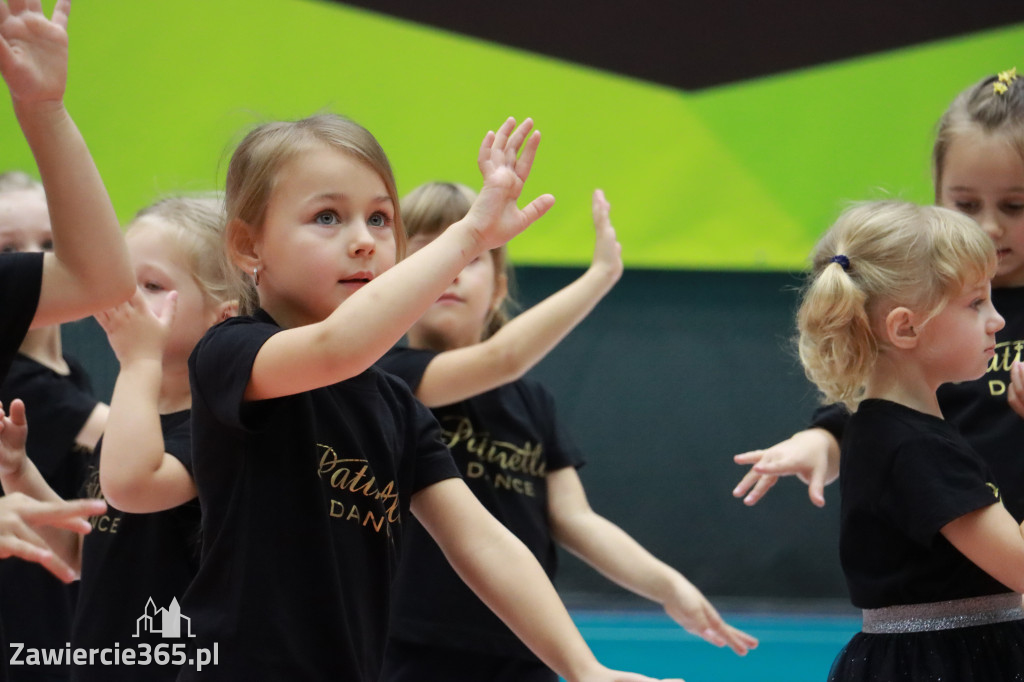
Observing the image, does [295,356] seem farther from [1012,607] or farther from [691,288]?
[691,288]

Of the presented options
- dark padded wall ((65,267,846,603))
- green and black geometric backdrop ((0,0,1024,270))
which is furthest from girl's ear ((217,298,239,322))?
dark padded wall ((65,267,846,603))

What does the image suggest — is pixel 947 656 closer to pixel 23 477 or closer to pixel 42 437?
pixel 23 477

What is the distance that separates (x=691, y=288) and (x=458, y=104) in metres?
1.17

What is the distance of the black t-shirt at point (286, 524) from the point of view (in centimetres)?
127

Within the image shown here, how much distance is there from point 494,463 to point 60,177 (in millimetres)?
1130

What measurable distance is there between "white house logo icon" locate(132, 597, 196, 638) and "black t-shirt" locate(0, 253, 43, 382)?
451mm

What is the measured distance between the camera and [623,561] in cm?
223

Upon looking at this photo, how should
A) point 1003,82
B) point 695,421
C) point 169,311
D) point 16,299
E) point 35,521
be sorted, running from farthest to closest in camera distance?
point 695,421 → point 1003,82 → point 169,311 → point 16,299 → point 35,521

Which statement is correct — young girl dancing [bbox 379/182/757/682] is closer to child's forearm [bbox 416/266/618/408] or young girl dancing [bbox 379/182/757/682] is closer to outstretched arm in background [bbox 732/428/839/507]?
child's forearm [bbox 416/266/618/408]

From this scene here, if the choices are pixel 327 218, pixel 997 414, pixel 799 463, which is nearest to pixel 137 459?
pixel 327 218

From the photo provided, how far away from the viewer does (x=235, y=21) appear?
4.12 meters

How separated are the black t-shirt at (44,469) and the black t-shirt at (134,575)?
58 centimetres

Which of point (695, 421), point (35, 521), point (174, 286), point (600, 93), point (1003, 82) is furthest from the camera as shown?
point (695, 421)

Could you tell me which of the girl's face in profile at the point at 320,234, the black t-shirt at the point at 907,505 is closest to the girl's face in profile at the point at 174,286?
the girl's face in profile at the point at 320,234
